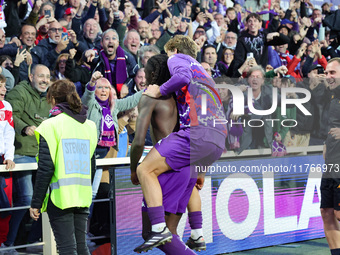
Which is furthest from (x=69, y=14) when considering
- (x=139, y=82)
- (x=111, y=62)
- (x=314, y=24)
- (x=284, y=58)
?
(x=314, y=24)

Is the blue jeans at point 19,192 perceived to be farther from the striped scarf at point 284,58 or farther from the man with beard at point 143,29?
the striped scarf at point 284,58

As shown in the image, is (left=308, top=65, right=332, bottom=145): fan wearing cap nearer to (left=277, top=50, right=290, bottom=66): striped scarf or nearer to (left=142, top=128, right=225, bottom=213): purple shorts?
(left=277, top=50, right=290, bottom=66): striped scarf

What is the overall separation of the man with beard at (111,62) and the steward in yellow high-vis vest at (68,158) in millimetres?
3331

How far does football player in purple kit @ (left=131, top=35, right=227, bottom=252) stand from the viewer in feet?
14.4

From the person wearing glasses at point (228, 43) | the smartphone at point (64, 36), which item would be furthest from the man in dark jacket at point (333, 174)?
the person wearing glasses at point (228, 43)

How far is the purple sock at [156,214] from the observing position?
14.4 feet

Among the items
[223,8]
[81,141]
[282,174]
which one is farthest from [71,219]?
[223,8]

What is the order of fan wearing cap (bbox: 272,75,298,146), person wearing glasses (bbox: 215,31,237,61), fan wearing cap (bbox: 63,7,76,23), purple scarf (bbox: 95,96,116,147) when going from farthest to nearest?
person wearing glasses (bbox: 215,31,237,61)
fan wearing cap (bbox: 63,7,76,23)
fan wearing cap (bbox: 272,75,298,146)
purple scarf (bbox: 95,96,116,147)

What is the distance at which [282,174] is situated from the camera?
7766 mm

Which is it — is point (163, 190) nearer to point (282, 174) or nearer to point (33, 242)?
point (33, 242)

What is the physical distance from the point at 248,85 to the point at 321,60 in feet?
11.8

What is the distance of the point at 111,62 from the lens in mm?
8336

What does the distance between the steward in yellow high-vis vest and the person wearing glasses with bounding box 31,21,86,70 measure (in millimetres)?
3382

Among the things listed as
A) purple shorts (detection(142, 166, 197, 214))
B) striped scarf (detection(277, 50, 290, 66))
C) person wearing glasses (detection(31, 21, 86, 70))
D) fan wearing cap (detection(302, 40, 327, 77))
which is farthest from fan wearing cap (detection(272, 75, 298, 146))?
purple shorts (detection(142, 166, 197, 214))
